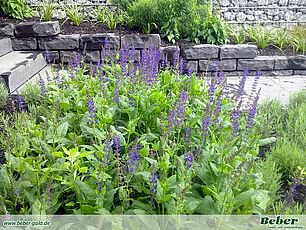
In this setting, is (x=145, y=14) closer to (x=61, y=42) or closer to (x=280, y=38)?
(x=61, y=42)

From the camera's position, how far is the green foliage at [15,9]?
6.19 meters

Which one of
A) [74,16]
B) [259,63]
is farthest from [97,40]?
[259,63]

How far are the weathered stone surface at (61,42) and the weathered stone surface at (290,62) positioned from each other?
3.03 metres

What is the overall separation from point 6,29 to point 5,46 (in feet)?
0.98

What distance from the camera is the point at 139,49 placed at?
6012mm

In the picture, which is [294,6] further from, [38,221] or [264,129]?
[38,221]

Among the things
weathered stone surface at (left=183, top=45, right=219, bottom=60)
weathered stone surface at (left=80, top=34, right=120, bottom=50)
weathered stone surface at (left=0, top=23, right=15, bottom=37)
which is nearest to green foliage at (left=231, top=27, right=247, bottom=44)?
weathered stone surface at (left=183, top=45, right=219, bottom=60)

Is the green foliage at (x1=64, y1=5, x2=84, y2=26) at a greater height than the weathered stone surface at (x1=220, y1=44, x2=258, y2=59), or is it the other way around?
the green foliage at (x1=64, y1=5, x2=84, y2=26)

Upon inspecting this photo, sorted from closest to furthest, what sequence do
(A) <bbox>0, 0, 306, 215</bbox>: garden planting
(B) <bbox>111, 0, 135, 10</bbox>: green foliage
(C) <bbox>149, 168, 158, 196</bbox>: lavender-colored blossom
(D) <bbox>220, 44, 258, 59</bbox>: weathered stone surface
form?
(C) <bbox>149, 168, 158, 196</bbox>: lavender-colored blossom
(A) <bbox>0, 0, 306, 215</bbox>: garden planting
(D) <bbox>220, 44, 258, 59</bbox>: weathered stone surface
(B) <bbox>111, 0, 135, 10</bbox>: green foliage

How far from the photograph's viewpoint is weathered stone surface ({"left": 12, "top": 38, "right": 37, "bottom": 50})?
19.7 feet

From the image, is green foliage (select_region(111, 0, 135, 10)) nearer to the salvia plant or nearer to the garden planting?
the garden planting

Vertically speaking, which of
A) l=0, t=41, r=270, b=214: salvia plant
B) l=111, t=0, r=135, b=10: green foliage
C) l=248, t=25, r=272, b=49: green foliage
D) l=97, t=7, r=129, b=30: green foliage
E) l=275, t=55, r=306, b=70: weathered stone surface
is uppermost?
l=111, t=0, r=135, b=10: green foliage

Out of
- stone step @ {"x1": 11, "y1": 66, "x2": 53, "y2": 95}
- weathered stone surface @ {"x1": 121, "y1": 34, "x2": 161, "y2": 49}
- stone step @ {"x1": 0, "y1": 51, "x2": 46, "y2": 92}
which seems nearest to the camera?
stone step @ {"x1": 11, "y1": 66, "x2": 53, "y2": 95}

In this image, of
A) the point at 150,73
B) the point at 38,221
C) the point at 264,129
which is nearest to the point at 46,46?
the point at 150,73
